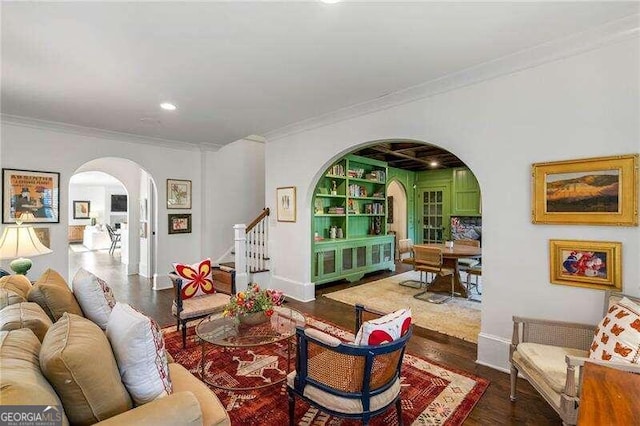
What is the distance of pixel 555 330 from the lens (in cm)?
228

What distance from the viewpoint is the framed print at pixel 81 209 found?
12938mm

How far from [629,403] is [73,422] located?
6.65 ft

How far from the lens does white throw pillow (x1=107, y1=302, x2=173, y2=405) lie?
4.30 ft

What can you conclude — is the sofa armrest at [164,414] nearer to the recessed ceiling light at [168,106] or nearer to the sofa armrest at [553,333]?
the sofa armrest at [553,333]

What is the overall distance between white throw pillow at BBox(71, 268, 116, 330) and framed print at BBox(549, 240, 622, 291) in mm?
3297

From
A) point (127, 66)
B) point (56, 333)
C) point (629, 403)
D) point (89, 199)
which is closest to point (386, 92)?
point (127, 66)

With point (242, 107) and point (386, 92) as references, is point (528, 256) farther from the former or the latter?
point (242, 107)

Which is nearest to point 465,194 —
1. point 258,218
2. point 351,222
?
point 351,222

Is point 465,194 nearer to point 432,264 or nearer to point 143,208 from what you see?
point 432,264

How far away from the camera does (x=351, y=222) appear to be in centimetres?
667

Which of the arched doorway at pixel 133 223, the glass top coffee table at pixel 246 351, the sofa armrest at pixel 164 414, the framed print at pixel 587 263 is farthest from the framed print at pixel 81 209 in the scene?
the framed print at pixel 587 263

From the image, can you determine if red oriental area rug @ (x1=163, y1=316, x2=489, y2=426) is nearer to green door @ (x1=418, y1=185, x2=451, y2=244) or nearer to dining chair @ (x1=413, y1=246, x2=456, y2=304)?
dining chair @ (x1=413, y1=246, x2=456, y2=304)

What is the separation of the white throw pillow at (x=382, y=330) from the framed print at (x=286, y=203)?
3.31 m

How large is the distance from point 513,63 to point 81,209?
1581 cm
